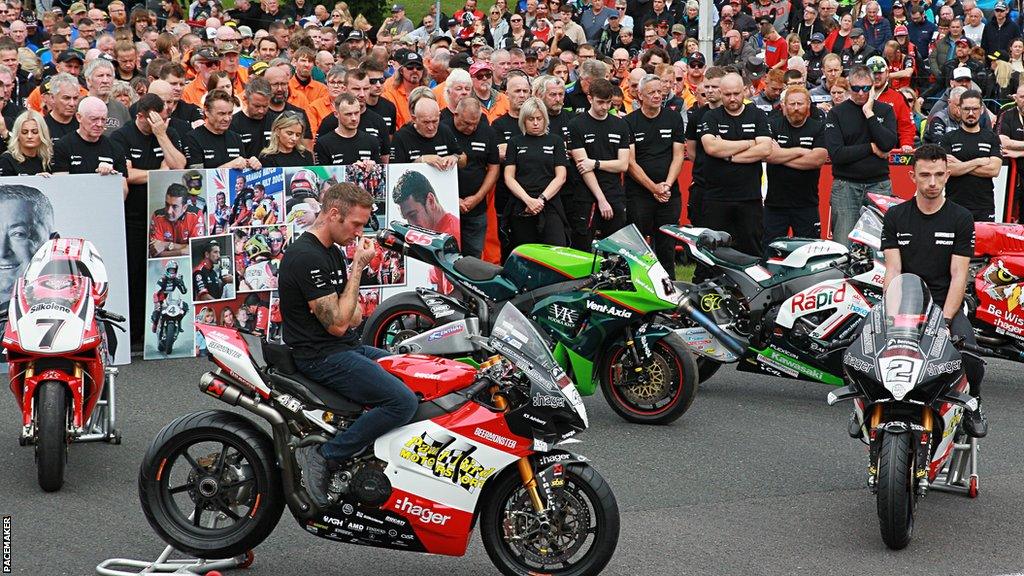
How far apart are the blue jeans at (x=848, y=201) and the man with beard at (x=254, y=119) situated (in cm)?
551

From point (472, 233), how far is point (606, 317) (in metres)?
3.60

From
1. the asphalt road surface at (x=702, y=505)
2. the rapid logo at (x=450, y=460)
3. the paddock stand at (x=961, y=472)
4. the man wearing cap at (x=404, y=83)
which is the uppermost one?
the man wearing cap at (x=404, y=83)

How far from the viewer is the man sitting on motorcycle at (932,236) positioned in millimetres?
7652

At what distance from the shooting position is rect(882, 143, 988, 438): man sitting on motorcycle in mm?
7652

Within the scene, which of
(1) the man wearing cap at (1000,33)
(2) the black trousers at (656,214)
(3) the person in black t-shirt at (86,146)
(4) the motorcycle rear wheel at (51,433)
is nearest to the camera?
(4) the motorcycle rear wheel at (51,433)

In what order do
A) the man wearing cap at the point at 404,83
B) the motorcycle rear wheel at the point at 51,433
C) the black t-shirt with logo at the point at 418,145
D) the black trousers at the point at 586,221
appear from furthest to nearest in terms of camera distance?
1. the man wearing cap at the point at 404,83
2. the black trousers at the point at 586,221
3. the black t-shirt with logo at the point at 418,145
4. the motorcycle rear wheel at the point at 51,433

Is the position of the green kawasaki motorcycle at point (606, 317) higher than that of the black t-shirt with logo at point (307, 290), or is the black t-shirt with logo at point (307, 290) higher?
the black t-shirt with logo at point (307, 290)

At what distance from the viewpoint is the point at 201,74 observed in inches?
562

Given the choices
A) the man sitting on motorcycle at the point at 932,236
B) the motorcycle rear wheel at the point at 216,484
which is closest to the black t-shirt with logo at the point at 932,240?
the man sitting on motorcycle at the point at 932,236

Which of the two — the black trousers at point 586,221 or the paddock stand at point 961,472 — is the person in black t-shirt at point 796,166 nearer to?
the black trousers at point 586,221

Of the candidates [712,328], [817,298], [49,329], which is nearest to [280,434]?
[49,329]

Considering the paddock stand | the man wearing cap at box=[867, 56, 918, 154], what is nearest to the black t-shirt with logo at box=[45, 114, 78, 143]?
the paddock stand

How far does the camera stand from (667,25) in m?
22.5

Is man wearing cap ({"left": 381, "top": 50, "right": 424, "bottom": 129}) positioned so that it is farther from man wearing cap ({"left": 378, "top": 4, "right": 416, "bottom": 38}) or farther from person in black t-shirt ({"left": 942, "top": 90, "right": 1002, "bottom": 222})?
man wearing cap ({"left": 378, "top": 4, "right": 416, "bottom": 38})
